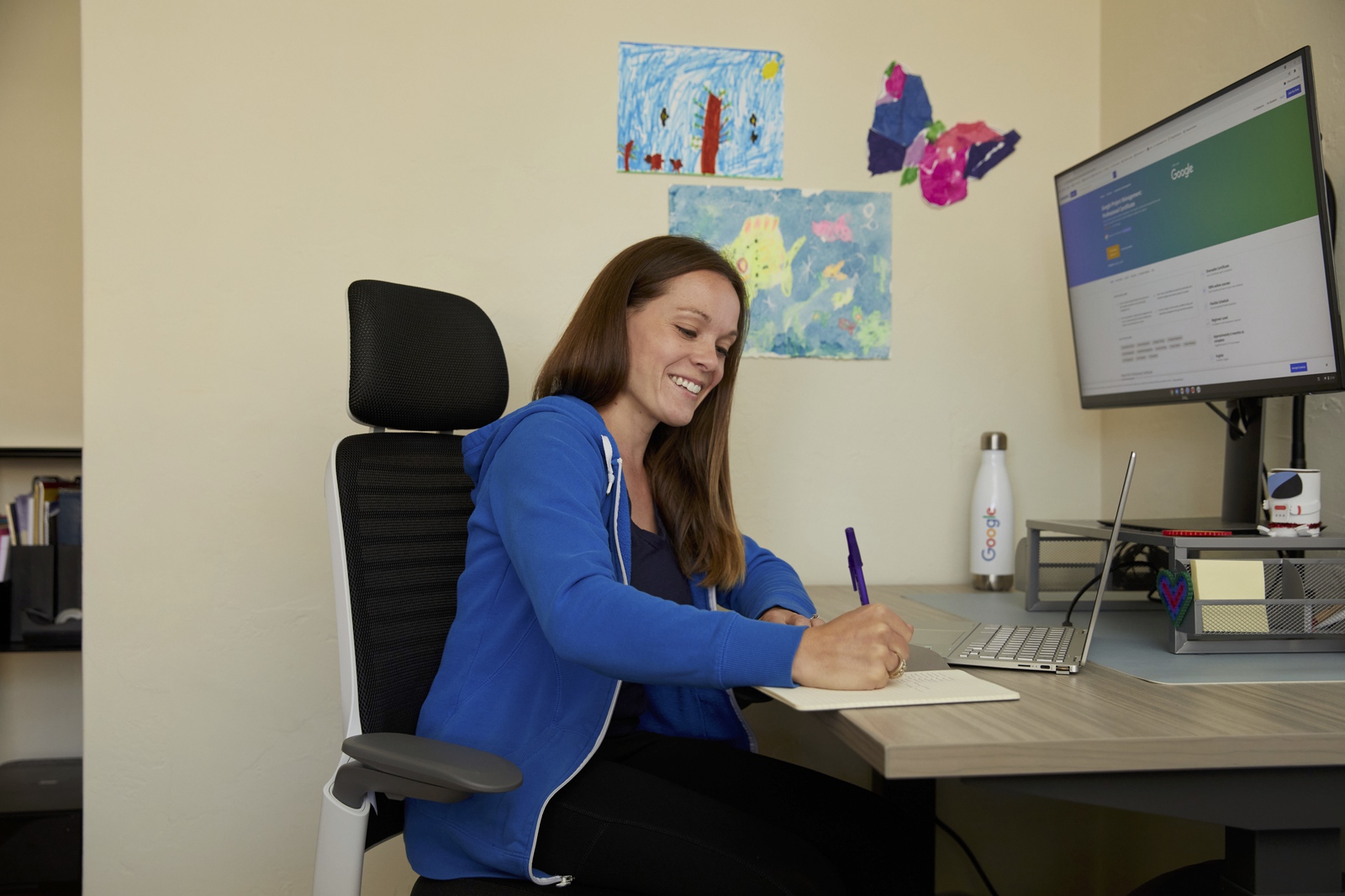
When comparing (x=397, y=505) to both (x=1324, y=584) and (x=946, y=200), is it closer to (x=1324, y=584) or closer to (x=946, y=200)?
(x=1324, y=584)

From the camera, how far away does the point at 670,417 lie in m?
Result: 1.31

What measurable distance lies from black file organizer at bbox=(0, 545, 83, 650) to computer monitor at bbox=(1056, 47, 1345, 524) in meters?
2.14

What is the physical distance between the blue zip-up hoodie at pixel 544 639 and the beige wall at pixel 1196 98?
3.52 feet

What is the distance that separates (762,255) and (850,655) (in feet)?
3.67

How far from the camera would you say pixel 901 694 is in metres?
0.92

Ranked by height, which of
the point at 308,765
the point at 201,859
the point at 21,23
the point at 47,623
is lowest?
the point at 201,859

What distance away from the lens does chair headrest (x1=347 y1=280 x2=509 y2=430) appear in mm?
1198

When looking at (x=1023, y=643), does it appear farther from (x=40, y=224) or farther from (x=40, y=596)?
(x=40, y=224)

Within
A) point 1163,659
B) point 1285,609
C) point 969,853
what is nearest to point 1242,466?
point 1285,609

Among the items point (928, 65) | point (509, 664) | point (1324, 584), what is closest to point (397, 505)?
point (509, 664)

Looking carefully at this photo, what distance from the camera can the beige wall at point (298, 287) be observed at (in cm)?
172

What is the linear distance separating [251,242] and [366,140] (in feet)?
0.96

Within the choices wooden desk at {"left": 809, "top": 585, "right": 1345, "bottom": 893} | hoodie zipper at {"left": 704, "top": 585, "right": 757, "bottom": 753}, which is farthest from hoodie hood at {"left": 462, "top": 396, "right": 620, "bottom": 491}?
wooden desk at {"left": 809, "top": 585, "right": 1345, "bottom": 893}

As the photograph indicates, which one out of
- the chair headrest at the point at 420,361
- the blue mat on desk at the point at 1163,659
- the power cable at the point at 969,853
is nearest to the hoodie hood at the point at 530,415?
the chair headrest at the point at 420,361
